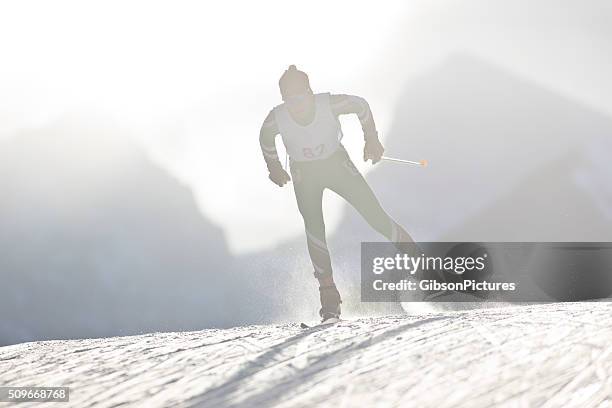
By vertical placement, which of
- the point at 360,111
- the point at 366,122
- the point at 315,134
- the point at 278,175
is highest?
the point at 360,111

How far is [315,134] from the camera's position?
5812mm

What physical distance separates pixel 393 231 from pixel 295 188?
988mm

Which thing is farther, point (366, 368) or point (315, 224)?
point (315, 224)

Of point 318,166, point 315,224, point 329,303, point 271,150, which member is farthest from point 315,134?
point 329,303

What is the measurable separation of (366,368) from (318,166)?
9.88ft

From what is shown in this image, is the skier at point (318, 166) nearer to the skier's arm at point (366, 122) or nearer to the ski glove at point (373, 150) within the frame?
the skier's arm at point (366, 122)

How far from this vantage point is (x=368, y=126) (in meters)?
6.00

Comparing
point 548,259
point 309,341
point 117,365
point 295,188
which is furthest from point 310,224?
point 548,259

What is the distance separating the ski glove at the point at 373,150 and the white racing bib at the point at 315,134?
31cm

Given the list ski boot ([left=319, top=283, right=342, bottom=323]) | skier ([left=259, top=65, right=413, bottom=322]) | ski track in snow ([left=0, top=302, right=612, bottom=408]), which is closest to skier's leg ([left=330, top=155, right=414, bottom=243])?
skier ([left=259, top=65, right=413, bottom=322])

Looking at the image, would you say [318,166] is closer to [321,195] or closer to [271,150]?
[321,195]

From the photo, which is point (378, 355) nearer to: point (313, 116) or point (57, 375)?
point (57, 375)

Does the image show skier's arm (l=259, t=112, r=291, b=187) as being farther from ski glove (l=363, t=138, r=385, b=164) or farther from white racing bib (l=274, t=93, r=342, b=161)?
ski glove (l=363, t=138, r=385, b=164)

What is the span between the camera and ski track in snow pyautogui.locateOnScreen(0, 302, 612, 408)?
100 inches
